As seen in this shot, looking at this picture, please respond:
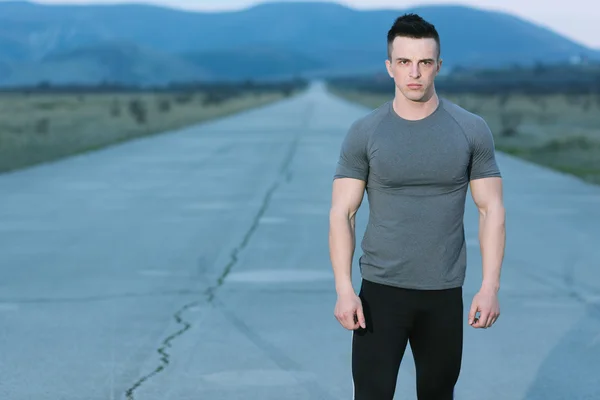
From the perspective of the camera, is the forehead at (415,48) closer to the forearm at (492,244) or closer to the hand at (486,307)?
the forearm at (492,244)

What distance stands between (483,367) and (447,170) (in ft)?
9.78

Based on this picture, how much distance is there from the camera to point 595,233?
43.7 ft

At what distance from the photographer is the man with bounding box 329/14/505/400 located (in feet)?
13.6

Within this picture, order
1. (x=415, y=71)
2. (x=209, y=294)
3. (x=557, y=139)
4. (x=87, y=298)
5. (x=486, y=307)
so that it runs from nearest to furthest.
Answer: (x=415, y=71) < (x=486, y=307) < (x=87, y=298) < (x=209, y=294) < (x=557, y=139)

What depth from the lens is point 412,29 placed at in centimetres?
418

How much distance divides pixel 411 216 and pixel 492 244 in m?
0.34

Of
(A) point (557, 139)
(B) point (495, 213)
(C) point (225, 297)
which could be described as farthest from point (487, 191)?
(A) point (557, 139)

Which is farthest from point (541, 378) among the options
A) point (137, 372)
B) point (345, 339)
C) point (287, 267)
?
point (287, 267)

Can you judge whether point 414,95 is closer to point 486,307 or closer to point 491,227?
point 491,227

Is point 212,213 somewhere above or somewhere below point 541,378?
below

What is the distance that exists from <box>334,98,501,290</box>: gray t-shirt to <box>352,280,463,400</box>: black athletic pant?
0.06 m

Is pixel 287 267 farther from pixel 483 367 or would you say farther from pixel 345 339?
pixel 483 367

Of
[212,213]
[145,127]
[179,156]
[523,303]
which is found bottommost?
[145,127]

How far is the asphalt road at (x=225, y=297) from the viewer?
6570 mm
